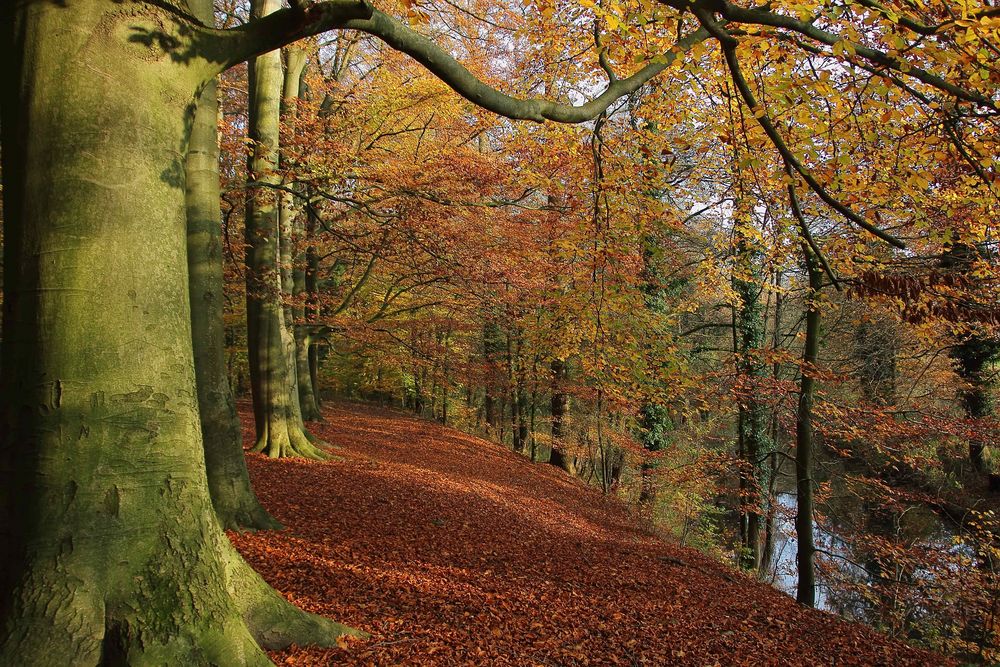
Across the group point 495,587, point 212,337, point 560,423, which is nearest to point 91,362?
point 212,337

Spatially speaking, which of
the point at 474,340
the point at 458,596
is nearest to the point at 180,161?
the point at 458,596

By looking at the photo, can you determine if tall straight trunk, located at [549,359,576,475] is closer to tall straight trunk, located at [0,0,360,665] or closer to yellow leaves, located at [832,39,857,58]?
yellow leaves, located at [832,39,857,58]

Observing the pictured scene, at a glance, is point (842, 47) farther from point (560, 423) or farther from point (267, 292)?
point (560, 423)

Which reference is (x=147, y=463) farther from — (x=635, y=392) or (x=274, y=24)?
Answer: (x=635, y=392)

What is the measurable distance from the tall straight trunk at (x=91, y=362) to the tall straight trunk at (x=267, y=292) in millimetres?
5377

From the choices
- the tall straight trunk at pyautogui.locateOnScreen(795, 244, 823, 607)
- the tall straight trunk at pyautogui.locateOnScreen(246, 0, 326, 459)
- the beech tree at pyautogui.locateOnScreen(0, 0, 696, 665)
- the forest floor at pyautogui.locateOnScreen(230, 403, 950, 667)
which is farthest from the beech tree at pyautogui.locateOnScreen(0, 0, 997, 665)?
the tall straight trunk at pyautogui.locateOnScreen(795, 244, 823, 607)

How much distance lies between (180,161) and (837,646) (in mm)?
6213

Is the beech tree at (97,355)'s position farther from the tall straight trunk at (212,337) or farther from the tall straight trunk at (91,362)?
the tall straight trunk at (212,337)

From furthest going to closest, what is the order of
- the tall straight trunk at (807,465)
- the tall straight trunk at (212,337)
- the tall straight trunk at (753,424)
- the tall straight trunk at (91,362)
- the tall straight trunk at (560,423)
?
the tall straight trunk at (560,423), the tall straight trunk at (753,424), the tall straight trunk at (807,465), the tall straight trunk at (212,337), the tall straight trunk at (91,362)

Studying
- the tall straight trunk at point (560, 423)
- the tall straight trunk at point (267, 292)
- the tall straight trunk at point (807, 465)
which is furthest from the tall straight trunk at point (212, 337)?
the tall straight trunk at point (560, 423)

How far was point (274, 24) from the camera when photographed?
2.40 meters

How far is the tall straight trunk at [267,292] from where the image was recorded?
25.2 ft

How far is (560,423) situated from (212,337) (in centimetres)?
1195

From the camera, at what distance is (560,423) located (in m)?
15.5
